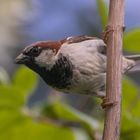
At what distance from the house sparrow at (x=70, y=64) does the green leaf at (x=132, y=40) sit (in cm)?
19

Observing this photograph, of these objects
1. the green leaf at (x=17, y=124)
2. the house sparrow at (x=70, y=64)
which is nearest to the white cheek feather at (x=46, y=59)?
the house sparrow at (x=70, y=64)

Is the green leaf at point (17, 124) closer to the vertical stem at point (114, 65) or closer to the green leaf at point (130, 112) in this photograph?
the green leaf at point (130, 112)

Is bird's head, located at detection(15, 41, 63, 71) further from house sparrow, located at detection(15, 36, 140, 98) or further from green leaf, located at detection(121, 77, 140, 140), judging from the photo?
green leaf, located at detection(121, 77, 140, 140)

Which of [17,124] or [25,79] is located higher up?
[25,79]

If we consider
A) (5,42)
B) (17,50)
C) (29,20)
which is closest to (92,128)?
(29,20)

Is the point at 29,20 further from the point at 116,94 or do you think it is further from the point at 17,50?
the point at 116,94

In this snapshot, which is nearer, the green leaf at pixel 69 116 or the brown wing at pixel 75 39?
the green leaf at pixel 69 116

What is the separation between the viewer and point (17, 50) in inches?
176

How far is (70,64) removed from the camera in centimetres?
186

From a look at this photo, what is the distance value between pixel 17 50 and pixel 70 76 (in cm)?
265

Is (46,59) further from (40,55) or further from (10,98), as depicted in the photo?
(10,98)

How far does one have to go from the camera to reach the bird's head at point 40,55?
5.85 feet

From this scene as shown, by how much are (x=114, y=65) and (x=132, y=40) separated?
0.34 metres

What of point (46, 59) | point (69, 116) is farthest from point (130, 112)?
point (46, 59)
